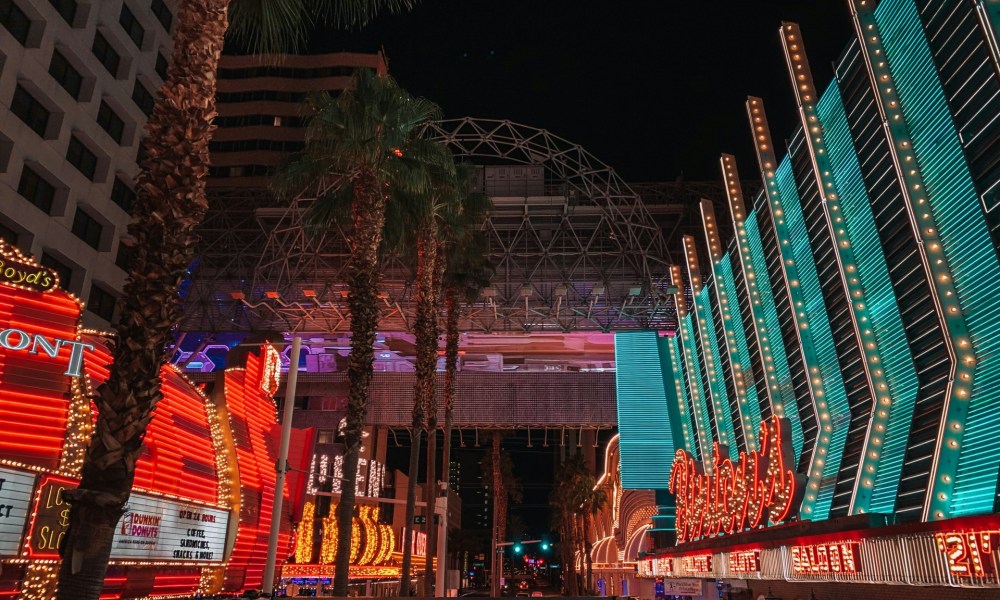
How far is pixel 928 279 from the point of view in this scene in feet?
40.5

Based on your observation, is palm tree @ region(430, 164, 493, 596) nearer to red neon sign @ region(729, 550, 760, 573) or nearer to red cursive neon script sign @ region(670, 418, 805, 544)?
red cursive neon script sign @ region(670, 418, 805, 544)

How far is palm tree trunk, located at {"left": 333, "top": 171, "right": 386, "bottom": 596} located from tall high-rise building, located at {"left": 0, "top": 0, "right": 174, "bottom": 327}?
18741mm

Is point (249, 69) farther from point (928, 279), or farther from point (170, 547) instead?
point (928, 279)

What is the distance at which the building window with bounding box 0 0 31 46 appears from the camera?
3020 cm

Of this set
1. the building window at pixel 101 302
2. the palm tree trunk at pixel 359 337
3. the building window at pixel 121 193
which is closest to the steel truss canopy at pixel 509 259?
the building window at pixel 101 302

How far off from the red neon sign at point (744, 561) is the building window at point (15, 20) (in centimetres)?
3387

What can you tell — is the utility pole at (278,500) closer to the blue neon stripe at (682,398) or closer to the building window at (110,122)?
the blue neon stripe at (682,398)

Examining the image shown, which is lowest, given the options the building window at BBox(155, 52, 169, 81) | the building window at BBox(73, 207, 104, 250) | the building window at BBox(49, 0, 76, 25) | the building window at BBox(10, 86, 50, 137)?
the building window at BBox(73, 207, 104, 250)

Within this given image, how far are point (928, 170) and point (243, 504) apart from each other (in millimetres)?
16162

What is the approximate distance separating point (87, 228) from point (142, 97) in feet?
29.3

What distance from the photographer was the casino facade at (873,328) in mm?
11250

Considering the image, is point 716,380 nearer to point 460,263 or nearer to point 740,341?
point 740,341

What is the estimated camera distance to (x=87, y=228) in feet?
119

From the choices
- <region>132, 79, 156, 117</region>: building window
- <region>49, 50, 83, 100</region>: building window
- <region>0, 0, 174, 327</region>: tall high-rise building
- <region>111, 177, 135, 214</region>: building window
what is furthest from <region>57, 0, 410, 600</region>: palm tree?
<region>132, 79, 156, 117</region>: building window
